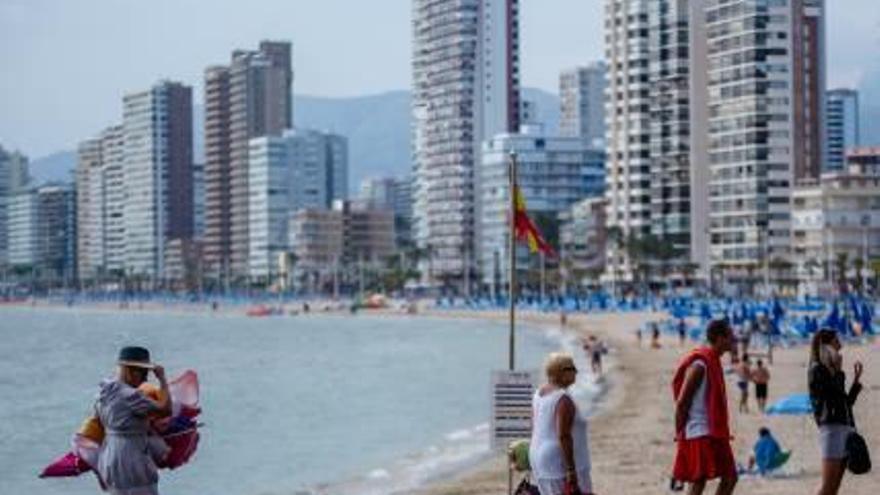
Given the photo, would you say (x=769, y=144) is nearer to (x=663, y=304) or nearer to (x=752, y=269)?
(x=752, y=269)

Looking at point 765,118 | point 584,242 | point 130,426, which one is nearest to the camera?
point 130,426

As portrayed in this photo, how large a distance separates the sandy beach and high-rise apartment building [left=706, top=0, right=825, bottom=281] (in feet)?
239

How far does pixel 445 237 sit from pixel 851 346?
129263mm

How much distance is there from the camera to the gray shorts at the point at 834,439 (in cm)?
1078

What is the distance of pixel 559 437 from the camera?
29.7ft

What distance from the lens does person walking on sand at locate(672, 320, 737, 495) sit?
31.8 feet

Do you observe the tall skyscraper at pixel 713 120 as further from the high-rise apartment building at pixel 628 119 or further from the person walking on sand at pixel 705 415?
the person walking on sand at pixel 705 415

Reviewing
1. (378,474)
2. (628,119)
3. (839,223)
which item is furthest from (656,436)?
(628,119)

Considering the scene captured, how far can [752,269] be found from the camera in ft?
412

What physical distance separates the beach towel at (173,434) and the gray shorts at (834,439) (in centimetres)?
396

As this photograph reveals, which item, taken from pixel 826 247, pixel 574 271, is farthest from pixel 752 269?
pixel 574 271

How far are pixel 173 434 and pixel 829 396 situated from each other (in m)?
4.03

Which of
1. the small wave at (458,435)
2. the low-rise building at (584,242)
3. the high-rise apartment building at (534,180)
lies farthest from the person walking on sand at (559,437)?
the high-rise apartment building at (534,180)

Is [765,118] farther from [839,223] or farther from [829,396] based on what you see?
[829,396]
